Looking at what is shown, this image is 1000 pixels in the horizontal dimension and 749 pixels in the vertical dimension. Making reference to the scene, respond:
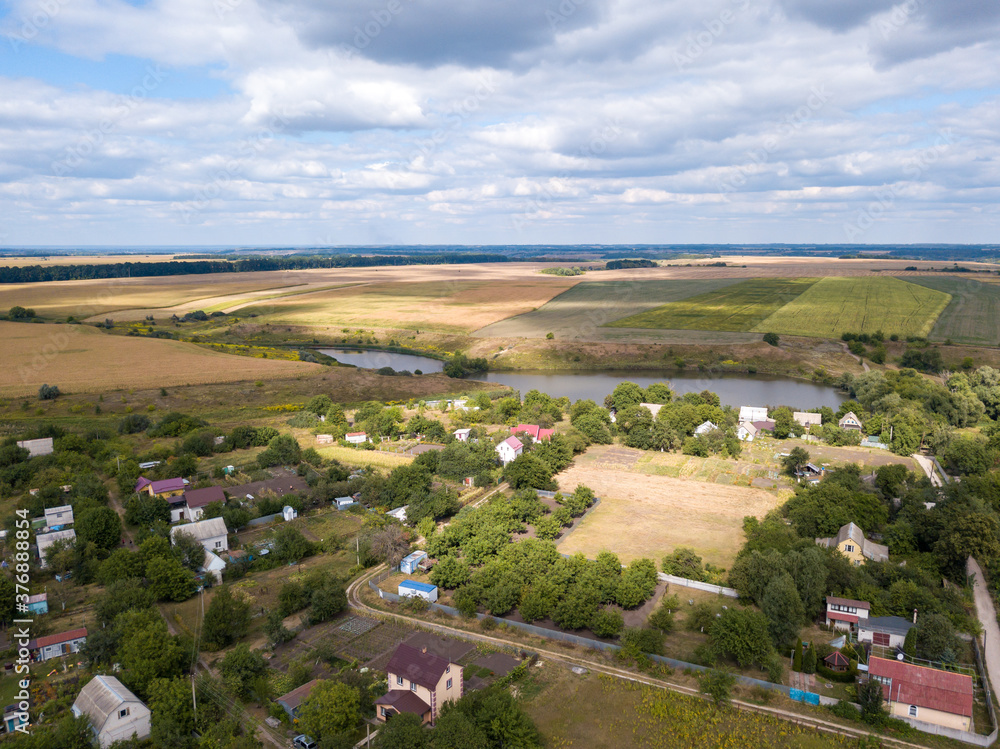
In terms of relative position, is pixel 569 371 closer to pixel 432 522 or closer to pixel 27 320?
pixel 432 522

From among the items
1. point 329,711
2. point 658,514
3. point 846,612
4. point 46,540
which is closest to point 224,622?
point 329,711

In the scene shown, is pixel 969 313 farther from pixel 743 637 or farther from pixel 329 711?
pixel 329 711

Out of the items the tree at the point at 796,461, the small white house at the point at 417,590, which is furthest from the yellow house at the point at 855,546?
the small white house at the point at 417,590

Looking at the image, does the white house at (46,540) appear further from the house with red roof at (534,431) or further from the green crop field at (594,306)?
the green crop field at (594,306)

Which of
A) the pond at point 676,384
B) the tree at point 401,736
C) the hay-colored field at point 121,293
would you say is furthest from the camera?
the hay-colored field at point 121,293

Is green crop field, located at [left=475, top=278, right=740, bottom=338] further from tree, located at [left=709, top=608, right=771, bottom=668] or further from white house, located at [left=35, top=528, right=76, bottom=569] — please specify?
tree, located at [left=709, top=608, right=771, bottom=668]

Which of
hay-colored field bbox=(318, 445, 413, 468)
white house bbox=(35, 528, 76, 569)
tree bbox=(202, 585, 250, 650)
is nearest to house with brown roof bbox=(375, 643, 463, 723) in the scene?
tree bbox=(202, 585, 250, 650)
